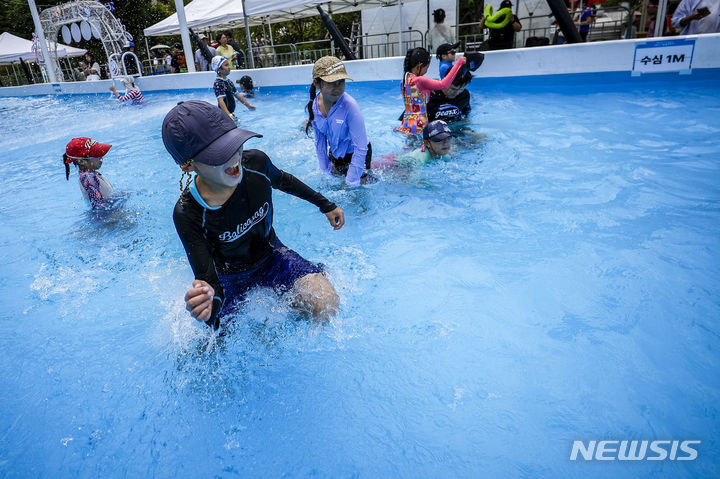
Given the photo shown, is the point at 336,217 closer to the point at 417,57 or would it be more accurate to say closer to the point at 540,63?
the point at 417,57

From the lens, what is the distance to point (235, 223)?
247 centimetres

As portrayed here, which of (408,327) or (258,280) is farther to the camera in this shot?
(408,327)

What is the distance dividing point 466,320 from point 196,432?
203cm

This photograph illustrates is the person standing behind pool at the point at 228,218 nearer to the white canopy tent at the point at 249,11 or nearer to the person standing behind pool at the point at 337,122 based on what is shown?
the person standing behind pool at the point at 337,122

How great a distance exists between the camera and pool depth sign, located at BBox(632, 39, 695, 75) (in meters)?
8.63

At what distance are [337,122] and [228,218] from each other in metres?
2.70

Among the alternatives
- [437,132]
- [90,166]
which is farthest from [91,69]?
[437,132]

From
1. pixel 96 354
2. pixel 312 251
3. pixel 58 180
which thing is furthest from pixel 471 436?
pixel 58 180

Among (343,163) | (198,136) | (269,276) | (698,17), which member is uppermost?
(698,17)

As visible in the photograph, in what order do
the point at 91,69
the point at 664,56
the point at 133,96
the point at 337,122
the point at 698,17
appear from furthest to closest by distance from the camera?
the point at 91,69
the point at 133,96
the point at 698,17
the point at 664,56
the point at 337,122

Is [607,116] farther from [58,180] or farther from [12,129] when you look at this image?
[12,129]

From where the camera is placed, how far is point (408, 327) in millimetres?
3111
